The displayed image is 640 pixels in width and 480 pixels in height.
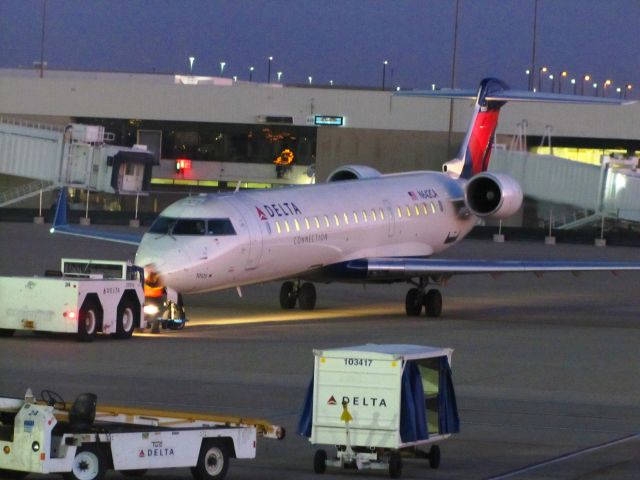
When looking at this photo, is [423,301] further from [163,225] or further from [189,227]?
[163,225]

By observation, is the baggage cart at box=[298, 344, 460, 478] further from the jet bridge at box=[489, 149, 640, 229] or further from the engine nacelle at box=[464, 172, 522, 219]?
the jet bridge at box=[489, 149, 640, 229]

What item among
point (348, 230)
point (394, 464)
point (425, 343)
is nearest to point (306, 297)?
point (348, 230)

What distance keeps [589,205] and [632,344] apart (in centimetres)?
4387

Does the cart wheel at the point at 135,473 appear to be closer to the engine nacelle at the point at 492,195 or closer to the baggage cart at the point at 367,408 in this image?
the baggage cart at the point at 367,408

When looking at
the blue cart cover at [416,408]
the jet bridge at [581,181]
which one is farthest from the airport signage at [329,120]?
the blue cart cover at [416,408]

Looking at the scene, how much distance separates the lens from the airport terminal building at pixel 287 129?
2869 inches

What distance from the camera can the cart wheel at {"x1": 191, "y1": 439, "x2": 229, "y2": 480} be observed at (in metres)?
13.0

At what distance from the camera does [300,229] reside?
29.1 m

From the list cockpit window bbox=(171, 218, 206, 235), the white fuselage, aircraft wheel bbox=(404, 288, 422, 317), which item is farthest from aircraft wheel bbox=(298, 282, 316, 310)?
cockpit window bbox=(171, 218, 206, 235)

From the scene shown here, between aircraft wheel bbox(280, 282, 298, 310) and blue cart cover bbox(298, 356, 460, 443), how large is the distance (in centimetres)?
1769

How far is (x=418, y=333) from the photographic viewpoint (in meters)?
27.3

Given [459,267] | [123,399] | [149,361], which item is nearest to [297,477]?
[123,399]

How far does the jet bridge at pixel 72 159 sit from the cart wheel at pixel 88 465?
60422 millimetres

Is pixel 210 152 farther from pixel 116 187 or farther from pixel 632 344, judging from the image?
pixel 632 344
